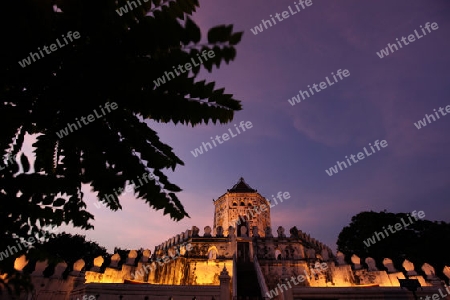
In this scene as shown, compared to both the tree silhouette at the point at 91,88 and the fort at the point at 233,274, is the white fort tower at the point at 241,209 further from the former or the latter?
the tree silhouette at the point at 91,88

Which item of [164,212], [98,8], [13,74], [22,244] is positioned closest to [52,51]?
[13,74]

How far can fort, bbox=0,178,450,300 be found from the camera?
40.8 feet

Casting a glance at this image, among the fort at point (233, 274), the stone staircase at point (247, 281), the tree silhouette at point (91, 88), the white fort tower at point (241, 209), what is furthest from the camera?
the white fort tower at point (241, 209)

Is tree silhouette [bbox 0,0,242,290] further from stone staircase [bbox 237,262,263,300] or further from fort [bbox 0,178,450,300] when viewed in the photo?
stone staircase [bbox 237,262,263,300]

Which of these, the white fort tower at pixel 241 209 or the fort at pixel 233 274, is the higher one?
the white fort tower at pixel 241 209

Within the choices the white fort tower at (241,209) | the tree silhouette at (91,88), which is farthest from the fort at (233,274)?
the tree silhouette at (91,88)

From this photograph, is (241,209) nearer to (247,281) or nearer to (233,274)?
(233,274)

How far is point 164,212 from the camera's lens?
289 cm

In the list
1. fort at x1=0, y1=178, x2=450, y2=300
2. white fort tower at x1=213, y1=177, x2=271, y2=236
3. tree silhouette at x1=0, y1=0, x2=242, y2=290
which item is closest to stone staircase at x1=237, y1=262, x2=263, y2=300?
fort at x1=0, y1=178, x2=450, y2=300

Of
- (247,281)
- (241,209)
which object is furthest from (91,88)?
(241,209)

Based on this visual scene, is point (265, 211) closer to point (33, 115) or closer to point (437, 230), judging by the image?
point (437, 230)

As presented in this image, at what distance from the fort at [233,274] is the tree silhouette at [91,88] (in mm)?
11475

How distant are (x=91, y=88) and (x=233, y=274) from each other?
19.6m

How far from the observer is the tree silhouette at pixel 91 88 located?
6.18ft
